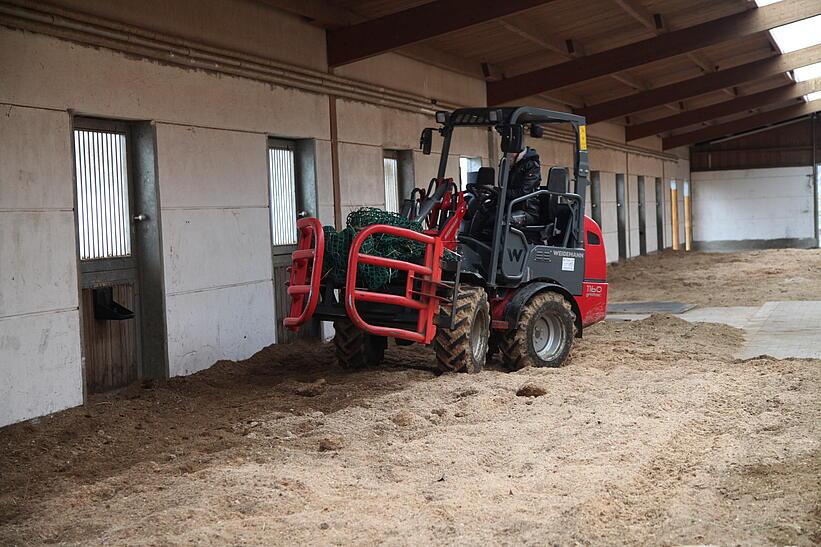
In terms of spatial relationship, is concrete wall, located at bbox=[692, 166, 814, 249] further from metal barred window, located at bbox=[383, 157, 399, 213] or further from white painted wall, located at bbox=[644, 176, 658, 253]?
metal barred window, located at bbox=[383, 157, 399, 213]

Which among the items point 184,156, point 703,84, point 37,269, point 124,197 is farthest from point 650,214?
point 37,269

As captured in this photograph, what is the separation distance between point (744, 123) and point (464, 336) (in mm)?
28037

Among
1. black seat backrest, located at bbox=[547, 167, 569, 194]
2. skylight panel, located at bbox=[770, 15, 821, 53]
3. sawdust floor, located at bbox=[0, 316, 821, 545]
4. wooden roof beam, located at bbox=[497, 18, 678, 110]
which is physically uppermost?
skylight panel, located at bbox=[770, 15, 821, 53]

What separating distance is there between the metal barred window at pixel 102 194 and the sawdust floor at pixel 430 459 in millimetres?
1274

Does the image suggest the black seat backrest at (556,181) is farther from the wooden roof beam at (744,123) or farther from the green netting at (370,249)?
the wooden roof beam at (744,123)

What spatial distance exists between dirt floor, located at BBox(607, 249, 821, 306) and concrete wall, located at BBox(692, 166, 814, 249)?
24.9 feet

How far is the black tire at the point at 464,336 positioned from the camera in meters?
8.33

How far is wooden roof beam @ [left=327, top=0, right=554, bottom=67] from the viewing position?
456 inches

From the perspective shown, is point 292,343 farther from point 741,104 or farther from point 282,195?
point 741,104

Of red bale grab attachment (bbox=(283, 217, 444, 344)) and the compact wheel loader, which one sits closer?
red bale grab attachment (bbox=(283, 217, 444, 344))

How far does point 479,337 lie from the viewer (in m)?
8.78

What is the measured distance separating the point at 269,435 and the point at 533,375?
2866mm

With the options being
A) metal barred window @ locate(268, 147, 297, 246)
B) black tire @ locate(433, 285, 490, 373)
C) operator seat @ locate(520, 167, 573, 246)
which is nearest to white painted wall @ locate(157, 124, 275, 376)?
metal barred window @ locate(268, 147, 297, 246)

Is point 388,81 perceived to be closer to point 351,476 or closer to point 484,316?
point 484,316
